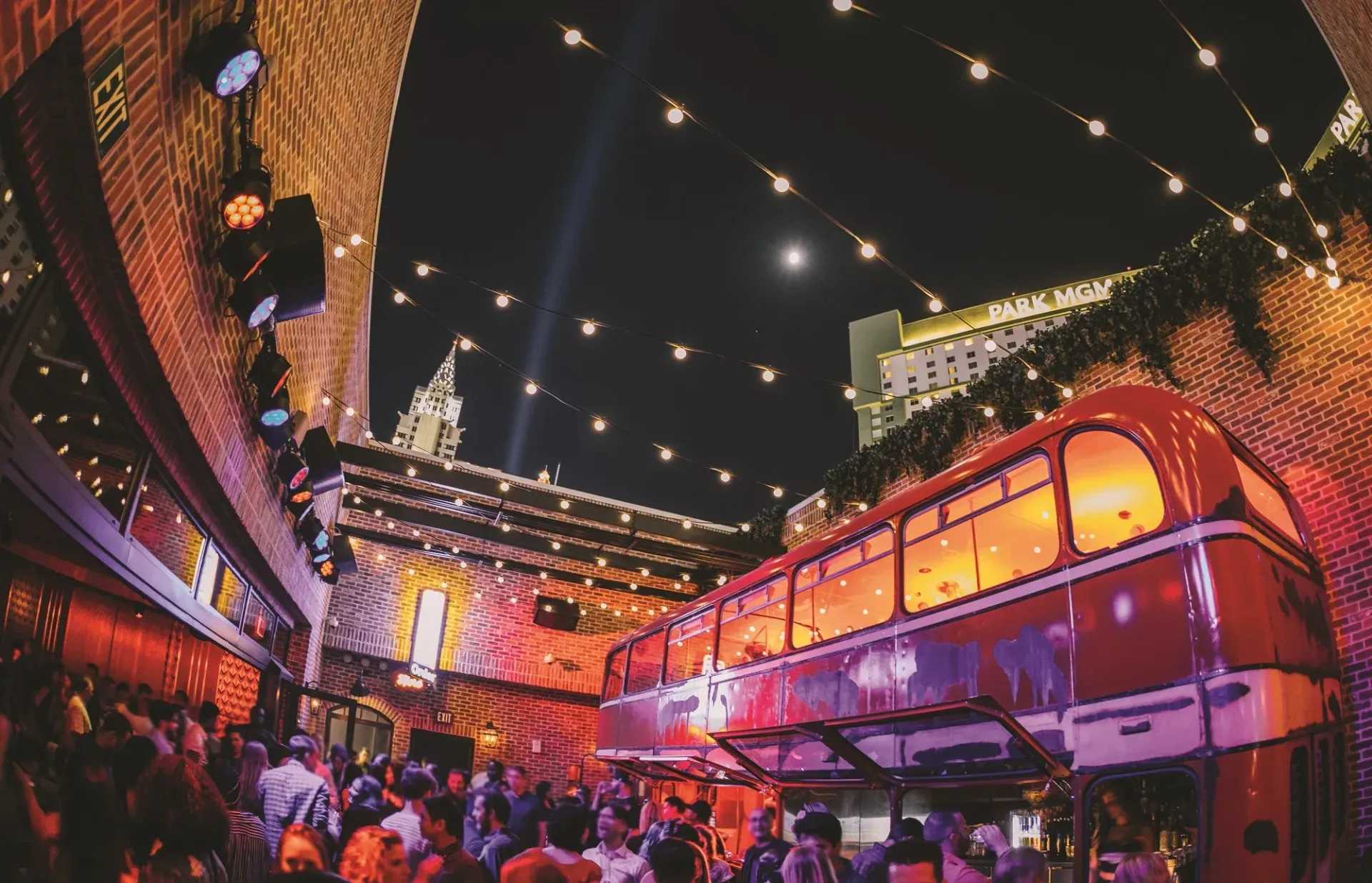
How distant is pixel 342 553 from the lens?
13641 millimetres

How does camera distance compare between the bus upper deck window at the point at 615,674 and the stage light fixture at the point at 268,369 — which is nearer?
the stage light fixture at the point at 268,369

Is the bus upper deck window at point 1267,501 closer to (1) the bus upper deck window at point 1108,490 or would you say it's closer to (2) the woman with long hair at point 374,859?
(1) the bus upper deck window at point 1108,490

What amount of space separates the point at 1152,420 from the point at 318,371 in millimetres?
8814

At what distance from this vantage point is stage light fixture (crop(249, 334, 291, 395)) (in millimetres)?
6547

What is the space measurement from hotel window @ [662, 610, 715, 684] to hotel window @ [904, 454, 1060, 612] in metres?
4.09

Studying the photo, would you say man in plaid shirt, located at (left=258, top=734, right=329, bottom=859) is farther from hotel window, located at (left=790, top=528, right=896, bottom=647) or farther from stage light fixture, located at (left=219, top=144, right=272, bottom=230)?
hotel window, located at (left=790, top=528, right=896, bottom=647)

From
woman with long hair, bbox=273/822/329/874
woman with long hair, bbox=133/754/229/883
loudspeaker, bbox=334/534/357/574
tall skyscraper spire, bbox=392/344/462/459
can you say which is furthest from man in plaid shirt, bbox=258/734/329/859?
tall skyscraper spire, bbox=392/344/462/459

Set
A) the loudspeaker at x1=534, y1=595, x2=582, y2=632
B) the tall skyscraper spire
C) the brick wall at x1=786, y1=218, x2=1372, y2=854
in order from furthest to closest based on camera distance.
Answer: the tall skyscraper spire
the loudspeaker at x1=534, y1=595, x2=582, y2=632
the brick wall at x1=786, y1=218, x2=1372, y2=854

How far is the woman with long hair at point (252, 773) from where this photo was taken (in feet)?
17.3

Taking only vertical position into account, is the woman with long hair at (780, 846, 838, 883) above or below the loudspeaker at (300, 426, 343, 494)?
below

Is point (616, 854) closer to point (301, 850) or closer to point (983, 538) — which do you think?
point (301, 850)

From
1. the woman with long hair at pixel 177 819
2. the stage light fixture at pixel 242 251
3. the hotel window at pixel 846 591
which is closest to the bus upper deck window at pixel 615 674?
the hotel window at pixel 846 591

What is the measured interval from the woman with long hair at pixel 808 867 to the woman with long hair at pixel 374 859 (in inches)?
76.1

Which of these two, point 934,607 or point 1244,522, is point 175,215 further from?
point 1244,522
